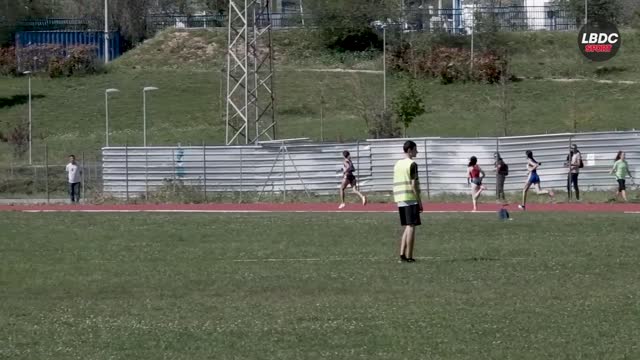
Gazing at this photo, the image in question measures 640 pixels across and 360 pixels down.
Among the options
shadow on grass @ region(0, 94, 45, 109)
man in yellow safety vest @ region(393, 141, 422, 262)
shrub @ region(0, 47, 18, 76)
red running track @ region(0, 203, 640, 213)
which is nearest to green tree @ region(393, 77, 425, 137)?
red running track @ region(0, 203, 640, 213)

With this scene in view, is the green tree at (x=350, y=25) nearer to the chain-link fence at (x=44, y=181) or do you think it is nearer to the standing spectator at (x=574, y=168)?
the chain-link fence at (x=44, y=181)

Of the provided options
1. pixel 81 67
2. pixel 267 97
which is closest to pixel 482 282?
→ pixel 267 97

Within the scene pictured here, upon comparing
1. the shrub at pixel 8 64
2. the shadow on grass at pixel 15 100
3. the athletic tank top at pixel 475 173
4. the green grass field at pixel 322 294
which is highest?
the shrub at pixel 8 64

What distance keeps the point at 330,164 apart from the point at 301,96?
99.6 ft

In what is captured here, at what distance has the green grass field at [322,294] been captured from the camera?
37.0 feet

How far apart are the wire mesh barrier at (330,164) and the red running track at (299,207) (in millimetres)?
3430

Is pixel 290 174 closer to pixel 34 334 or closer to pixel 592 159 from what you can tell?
pixel 592 159

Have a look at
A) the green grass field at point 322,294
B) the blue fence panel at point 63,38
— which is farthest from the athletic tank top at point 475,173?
the blue fence panel at point 63,38

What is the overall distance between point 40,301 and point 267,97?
5256cm

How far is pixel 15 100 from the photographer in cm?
7812

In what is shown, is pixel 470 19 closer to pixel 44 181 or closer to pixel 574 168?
pixel 44 181

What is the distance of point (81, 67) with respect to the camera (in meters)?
83.4

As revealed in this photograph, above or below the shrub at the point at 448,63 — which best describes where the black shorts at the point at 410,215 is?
below

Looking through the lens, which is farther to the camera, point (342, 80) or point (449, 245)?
point (342, 80)
